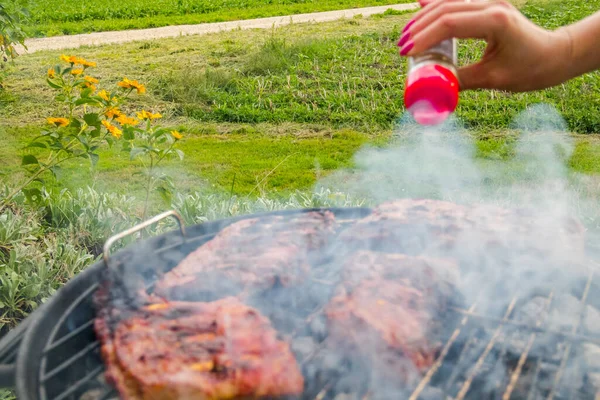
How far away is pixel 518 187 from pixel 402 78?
3205mm

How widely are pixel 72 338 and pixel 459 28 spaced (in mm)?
1349

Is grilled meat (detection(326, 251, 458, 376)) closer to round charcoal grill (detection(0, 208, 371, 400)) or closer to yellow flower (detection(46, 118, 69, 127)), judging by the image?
round charcoal grill (detection(0, 208, 371, 400))

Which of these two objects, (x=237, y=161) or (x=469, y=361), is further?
(x=237, y=161)

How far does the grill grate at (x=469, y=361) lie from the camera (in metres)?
1.56

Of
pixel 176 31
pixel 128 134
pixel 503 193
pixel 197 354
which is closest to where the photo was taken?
pixel 197 354

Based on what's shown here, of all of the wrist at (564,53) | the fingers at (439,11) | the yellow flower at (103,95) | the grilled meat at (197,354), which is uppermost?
the fingers at (439,11)

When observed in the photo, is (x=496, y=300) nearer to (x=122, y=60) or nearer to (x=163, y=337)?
(x=163, y=337)

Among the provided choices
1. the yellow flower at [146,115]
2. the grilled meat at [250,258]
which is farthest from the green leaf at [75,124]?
the grilled meat at [250,258]

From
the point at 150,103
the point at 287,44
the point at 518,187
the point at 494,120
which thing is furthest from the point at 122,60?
the point at 518,187

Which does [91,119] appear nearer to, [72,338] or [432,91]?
[72,338]

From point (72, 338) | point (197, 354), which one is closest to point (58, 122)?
point (72, 338)

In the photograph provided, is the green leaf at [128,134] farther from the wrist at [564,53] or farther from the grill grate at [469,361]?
the wrist at [564,53]

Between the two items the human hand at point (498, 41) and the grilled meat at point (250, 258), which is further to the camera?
the grilled meat at point (250, 258)

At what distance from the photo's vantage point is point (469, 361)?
1658 mm
